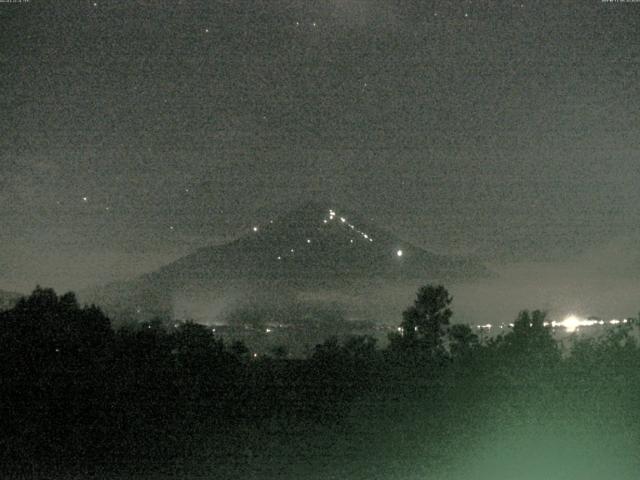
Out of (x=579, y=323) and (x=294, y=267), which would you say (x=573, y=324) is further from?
(x=294, y=267)

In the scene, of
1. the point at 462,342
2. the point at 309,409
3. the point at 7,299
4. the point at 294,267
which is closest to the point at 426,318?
the point at 462,342

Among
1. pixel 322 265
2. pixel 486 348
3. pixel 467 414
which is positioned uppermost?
pixel 322 265

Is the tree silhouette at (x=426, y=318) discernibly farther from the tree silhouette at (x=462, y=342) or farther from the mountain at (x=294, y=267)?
the mountain at (x=294, y=267)

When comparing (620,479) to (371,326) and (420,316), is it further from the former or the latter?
(371,326)

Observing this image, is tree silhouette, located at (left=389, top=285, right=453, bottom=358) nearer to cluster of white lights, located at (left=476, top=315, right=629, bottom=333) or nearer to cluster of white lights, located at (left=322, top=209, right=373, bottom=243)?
cluster of white lights, located at (left=476, top=315, right=629, bottom=333)

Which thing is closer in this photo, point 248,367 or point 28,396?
point 28,396

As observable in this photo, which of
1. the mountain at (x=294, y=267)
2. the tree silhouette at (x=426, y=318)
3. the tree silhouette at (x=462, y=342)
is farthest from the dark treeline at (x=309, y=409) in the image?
the mountain at (x=294, y=267)

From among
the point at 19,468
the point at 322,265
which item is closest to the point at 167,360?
the point at 19,468
